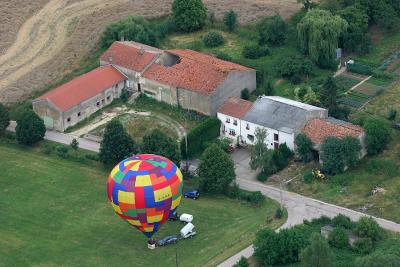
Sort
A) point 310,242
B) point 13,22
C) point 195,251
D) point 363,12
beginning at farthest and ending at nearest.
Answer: point 13,22 < point 363,12 < point 195,251 < point 310,242

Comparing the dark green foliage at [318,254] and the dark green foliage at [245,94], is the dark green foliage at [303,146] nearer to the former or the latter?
the dark green foliage at [245,94]

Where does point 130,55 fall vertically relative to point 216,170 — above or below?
above

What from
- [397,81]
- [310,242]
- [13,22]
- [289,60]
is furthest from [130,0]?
[310,242]

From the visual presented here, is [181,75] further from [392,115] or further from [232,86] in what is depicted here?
[392,115]

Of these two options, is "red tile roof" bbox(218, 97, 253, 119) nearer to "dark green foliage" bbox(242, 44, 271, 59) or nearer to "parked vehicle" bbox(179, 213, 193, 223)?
"dark green foliage" bbox(242, 44, 271, 59)

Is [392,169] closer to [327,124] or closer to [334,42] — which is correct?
[327,124]

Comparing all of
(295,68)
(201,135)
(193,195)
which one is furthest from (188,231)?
(295,68)

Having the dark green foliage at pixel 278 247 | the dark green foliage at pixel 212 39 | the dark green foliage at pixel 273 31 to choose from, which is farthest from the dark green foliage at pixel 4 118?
the dark green foliage at pixel 273 31
